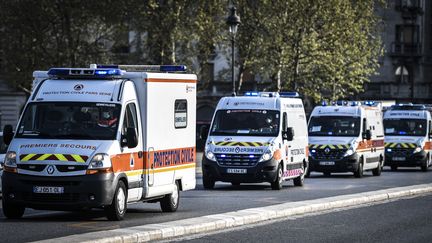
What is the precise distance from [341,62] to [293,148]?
3170 cm

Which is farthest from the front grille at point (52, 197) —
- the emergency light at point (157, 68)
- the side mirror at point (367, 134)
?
the side mirror at point (367, 134)

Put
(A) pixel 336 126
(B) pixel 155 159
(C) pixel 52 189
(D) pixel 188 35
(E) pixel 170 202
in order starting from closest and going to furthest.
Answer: (C) pixel 52 189
(B) pixel 155 159
(E) pixel 170 202
(A) pixel 336 126
(D) pixel 188 35

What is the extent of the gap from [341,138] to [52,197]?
73.4ft

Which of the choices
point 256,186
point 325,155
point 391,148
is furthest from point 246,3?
point 256,186

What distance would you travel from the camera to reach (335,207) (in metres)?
25.1

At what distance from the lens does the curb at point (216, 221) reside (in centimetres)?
1669

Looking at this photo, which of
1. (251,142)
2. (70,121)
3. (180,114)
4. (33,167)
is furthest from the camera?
(251,142)

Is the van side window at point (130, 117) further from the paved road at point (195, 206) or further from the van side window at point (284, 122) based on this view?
the van side window at point (284, 122)

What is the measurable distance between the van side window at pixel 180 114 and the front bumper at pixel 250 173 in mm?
8240

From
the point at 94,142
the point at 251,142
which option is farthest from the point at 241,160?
the point at 94,142

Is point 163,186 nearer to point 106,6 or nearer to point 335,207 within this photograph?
point 335,207

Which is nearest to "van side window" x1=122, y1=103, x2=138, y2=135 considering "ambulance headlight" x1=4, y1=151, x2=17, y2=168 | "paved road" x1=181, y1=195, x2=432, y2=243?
"ambulance headlight" x1=4, y1=151, x2=17, y2=168

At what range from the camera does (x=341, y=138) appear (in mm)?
41000

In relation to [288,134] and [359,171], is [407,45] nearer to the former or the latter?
[359,171]
